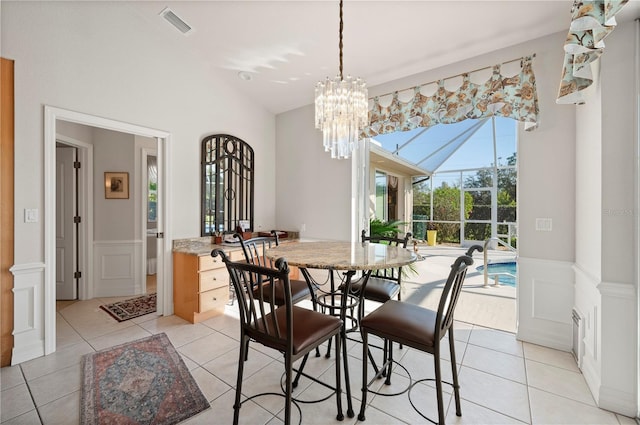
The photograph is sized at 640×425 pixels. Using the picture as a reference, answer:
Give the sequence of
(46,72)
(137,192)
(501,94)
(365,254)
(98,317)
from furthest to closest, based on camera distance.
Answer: (137,192), (98,317), (501,94), (46,72), (365,254)

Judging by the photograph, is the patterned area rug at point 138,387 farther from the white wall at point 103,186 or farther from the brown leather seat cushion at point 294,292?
the white wall at point 103,186

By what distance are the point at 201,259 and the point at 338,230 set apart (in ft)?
5.74

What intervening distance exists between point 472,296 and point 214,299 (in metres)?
3.31

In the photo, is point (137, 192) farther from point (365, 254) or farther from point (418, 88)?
point (418, 88)

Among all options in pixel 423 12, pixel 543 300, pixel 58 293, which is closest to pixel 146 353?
pixel 58 293

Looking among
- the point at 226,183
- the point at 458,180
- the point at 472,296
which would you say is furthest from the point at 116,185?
the point at 458,180

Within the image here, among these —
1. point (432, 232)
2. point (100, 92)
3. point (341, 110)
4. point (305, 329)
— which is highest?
point (100, 92)

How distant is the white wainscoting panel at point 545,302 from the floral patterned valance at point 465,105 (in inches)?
49.8

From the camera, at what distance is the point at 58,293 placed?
3.62 metres

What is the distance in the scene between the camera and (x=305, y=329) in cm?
146

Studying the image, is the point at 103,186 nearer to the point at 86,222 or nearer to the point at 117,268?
the point at 86,222

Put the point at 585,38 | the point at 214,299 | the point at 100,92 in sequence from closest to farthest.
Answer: the point at 585,38 < the point at 100,92 < the point at 214,299

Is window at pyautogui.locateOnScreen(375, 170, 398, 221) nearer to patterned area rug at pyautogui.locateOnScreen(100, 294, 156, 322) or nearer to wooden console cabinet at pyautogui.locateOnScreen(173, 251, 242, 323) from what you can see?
wooden console cabinet at pyautogui.locateOnScreen(173, 251, 242, 323)

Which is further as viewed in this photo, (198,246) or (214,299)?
(198,246)
